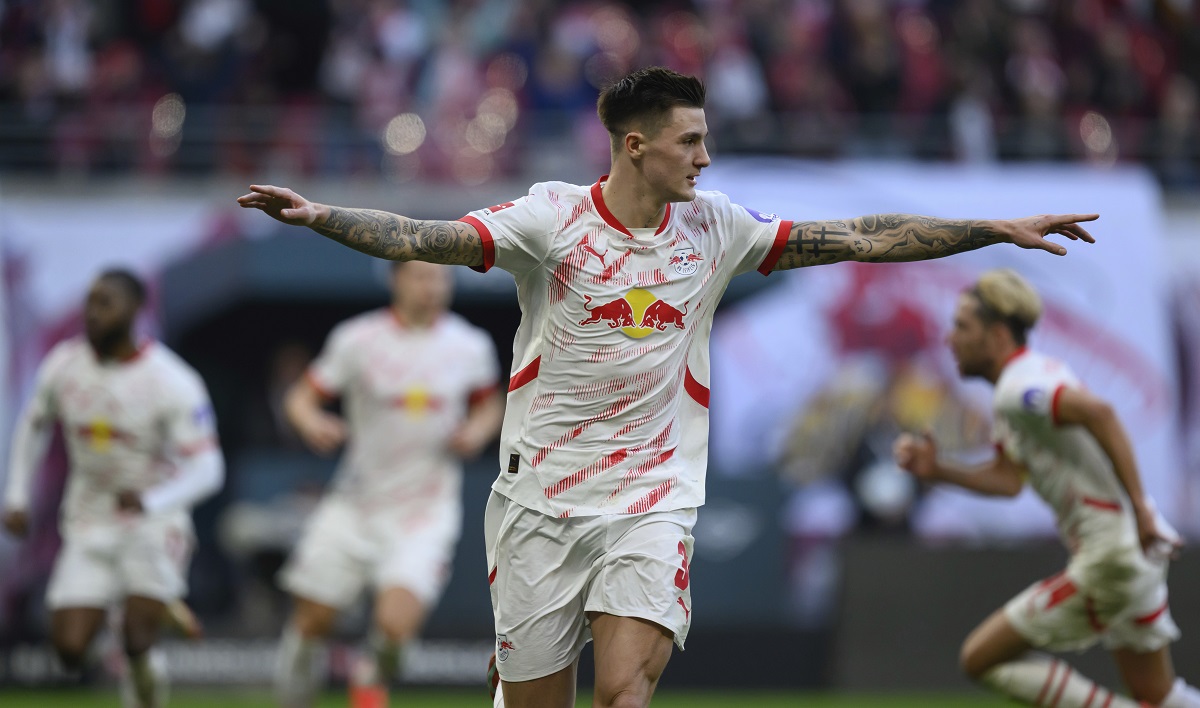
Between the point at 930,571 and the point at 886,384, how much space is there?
3.12 meters

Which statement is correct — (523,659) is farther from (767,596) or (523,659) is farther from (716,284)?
(767,596)

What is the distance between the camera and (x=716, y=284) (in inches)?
240

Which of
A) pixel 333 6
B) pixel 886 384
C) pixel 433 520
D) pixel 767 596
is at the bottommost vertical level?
pixel 767 596

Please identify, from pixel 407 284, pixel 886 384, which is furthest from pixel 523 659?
pixel 886 384

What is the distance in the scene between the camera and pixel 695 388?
240 inches

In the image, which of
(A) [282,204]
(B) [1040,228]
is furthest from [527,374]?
(B) [1040,228]

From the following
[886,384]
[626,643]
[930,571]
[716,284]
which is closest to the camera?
[626,643]

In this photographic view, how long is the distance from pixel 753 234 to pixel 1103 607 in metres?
2.97

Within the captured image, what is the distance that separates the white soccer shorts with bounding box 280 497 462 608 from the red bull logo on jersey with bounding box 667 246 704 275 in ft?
14.4

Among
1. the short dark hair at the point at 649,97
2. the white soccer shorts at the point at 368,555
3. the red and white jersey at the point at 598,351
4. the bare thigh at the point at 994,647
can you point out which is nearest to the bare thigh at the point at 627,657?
the red and white jersey at the point at 598,351

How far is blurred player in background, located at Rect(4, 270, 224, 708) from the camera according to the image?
29.6 feet

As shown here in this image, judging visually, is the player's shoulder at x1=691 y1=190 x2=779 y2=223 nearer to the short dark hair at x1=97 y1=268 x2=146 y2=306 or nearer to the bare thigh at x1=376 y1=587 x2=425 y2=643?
the short dark hair at x1=97 y1=268 x2=146 y2=306

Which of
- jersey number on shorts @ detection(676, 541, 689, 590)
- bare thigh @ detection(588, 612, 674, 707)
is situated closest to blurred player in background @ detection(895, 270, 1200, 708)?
jersey number on shorts @ detection(676, 541, 689, 590)

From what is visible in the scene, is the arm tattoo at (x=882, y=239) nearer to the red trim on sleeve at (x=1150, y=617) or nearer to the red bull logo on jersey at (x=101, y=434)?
the red trim on sleeve at (x=1150, y=617)
